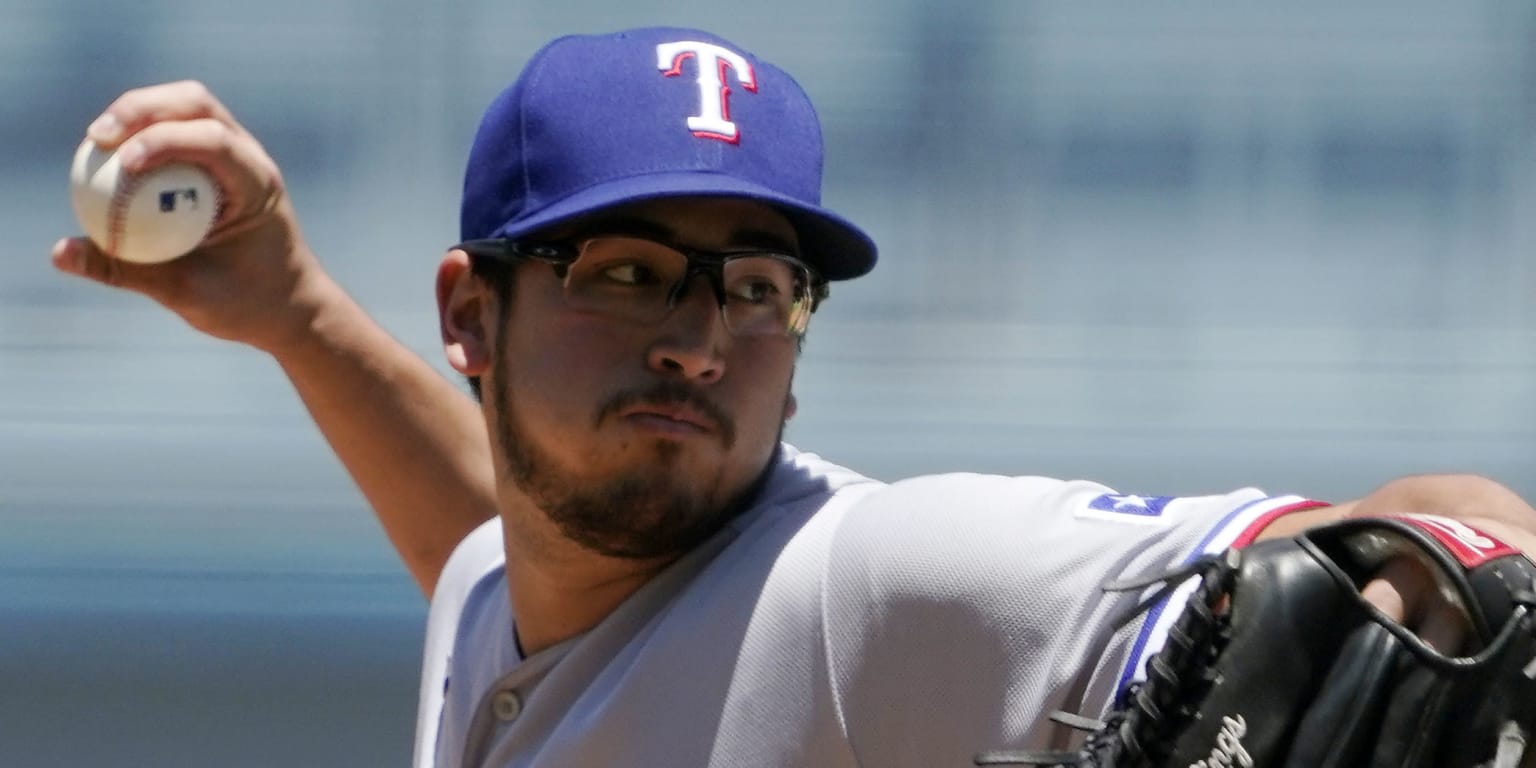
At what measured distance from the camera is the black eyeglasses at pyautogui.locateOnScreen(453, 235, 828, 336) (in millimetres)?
1641

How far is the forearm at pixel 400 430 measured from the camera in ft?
7.40

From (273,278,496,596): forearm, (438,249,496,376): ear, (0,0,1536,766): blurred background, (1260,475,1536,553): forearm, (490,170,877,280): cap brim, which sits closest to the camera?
(1260,475,1536,553): forearm

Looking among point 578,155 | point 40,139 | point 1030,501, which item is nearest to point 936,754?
point 1030,501

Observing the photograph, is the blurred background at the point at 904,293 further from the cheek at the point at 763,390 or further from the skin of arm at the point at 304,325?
the cheek at the point at 763,390

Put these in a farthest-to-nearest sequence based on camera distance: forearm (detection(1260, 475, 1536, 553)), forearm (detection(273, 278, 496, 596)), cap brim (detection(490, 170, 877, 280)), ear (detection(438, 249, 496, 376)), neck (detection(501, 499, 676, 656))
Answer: forearm (detection(273, 278, 496, 596)) → ear (detection(438, 249, 496, 376)) → neck (detection(501, 499, 676, 656)) → cap brim (detection(490, 170, 877, 280)) → forearm (detection(1260, 475, 1536, 553))

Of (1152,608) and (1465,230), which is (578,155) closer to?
(1152,608)

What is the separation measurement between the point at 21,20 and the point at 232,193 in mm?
2466

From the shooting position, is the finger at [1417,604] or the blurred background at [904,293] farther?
the blurred background at [904,293]

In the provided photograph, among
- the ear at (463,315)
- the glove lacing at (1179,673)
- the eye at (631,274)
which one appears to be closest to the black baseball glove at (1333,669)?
the glove lacing at (1179,673)

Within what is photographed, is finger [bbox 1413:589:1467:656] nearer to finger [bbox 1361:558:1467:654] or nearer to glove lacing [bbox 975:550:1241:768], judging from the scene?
finger [bbox 1361:558:1467:654]

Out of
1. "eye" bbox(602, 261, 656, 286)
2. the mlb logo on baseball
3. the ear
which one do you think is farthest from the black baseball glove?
the mlb logo on baseball

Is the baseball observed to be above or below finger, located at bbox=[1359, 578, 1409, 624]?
above

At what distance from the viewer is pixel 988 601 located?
1.35 metres

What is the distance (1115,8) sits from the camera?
4074mm
